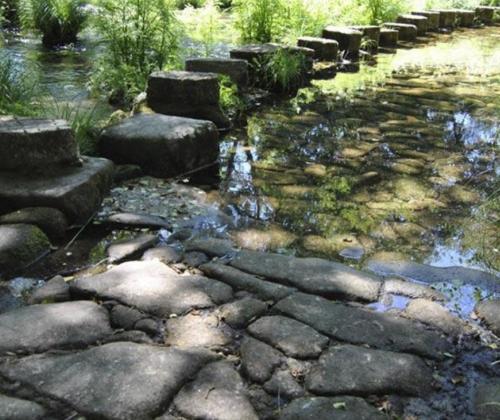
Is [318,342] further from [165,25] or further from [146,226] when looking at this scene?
[165,25]

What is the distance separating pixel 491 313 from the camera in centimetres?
250

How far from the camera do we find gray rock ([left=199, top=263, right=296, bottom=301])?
8.40 ft

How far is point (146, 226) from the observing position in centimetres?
328

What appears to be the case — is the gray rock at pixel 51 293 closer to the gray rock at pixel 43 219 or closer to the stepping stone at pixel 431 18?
the gray rock at pixel 43 219

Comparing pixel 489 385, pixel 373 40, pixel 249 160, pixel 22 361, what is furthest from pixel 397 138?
pixel 373 40

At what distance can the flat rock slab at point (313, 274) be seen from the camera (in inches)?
104

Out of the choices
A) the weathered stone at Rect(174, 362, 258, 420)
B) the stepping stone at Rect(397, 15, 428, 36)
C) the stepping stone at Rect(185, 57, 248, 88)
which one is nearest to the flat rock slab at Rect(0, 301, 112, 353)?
the weathered stone at Rect(174, 362, 258, 420)

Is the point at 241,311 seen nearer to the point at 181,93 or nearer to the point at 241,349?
the point at 241,349

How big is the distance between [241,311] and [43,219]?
1.25 metres

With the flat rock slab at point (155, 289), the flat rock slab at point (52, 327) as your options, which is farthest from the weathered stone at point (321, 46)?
the flat rock slab at point (52, 327)

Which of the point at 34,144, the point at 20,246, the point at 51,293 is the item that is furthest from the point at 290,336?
the point at 34,144

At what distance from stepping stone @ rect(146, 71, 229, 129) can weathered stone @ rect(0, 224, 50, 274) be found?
2208 millimetres

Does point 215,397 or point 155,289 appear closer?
point 215,397

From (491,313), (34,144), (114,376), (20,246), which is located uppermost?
(34,144)
